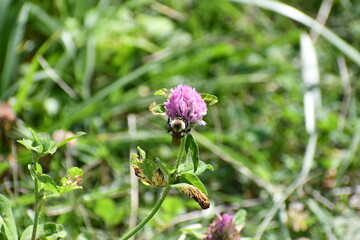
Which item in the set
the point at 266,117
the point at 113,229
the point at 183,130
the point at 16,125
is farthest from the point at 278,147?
the point at 183,130

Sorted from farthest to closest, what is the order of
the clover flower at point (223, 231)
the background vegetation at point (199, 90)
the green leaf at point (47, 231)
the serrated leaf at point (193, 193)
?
the background vegetation at point (199, 90), the clover flower at point (223, 231), the green leaf at point (47, 231), the serrated leaf at point (193, 193)

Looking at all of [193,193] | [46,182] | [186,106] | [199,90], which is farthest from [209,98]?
[199,90]

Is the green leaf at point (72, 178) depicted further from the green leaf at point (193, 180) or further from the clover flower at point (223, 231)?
the clover flower at point (223, 231)

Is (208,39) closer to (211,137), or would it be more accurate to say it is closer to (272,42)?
(272,42)

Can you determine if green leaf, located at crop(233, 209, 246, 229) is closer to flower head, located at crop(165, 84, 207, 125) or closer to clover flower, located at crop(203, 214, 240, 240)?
clover flower, located at crop(203, 214, 240, 240)

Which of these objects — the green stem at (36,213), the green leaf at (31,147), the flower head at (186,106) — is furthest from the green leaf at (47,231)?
the flower head at (186,106)

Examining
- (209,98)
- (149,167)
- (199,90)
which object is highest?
(199,90)

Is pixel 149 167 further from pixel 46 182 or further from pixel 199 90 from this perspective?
pixel 199 90
